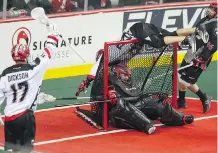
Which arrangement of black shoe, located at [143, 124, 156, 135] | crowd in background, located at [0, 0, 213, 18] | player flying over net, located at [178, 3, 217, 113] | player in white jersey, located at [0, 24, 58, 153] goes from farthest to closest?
crowd in background, located at [0, 0, 213, 18]
player flying over net, located at [178, 3, 217, 113]
black shoe, located at [143, 124, 156, 135]
player in white jersey, located at [0, 24, 58, 153]

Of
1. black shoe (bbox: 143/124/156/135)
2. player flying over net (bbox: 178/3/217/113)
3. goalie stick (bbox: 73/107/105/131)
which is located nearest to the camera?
black shoe (bbox: 143/124/156/135)

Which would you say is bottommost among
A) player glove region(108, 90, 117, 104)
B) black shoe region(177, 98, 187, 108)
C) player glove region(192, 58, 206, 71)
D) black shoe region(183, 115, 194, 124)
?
black shoe region(177, 98, 187, 108)

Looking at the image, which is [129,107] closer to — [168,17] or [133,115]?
[133,115]

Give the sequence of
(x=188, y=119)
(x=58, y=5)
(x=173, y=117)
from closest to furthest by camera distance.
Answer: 1. (x=173, y=117)
2. (x=188, y=119)
3. (x=58, y=5)

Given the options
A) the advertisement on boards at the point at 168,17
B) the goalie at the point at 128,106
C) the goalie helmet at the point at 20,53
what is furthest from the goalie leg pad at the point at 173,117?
the advertisement on boards at the point at 168,17

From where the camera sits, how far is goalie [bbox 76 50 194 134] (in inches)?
406

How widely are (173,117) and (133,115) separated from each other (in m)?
0.61

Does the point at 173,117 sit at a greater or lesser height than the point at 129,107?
lesser

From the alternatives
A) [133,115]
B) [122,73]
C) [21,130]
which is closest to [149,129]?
[133,115]

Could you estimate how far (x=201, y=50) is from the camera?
11633mm

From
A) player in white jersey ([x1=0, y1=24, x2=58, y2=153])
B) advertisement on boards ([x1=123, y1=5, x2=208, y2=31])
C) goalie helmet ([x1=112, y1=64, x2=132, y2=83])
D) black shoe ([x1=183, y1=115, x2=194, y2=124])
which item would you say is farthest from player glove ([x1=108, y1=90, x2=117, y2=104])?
advertisement on boards ([x1=123, y1=5, x2=208, y2=31])

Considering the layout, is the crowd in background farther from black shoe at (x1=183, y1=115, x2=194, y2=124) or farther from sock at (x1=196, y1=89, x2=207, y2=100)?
black shoe at (x1=183, y1=115, x2=194, y2=124)

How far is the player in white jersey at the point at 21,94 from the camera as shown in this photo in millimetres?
8211

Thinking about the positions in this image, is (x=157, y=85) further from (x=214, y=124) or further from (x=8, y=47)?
(x=8, y=47)
